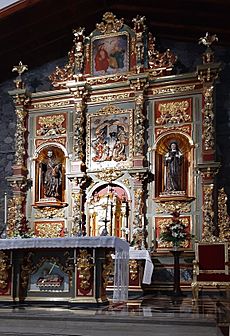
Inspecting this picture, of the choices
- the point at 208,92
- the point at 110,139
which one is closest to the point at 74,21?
the point at 110,139

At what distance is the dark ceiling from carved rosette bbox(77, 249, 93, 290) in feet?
18.5

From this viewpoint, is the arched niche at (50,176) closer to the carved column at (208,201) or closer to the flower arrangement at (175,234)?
the flower arrangement at (175,234)

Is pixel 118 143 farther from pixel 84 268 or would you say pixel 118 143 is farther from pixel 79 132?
pixel 84 268

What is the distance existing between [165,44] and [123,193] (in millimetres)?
3552

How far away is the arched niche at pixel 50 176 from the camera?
1177 cm

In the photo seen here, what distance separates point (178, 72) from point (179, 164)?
86.5 inches

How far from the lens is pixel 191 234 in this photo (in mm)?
10625

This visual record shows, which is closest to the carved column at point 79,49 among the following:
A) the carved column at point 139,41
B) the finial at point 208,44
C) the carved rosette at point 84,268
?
the carved column at point 139,41

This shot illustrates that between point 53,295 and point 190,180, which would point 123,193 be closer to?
point 190,180

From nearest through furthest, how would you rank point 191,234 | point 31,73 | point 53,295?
point 53,295 → point 191,234 → point 31,73

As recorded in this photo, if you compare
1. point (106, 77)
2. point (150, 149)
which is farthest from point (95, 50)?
point (150, 149)

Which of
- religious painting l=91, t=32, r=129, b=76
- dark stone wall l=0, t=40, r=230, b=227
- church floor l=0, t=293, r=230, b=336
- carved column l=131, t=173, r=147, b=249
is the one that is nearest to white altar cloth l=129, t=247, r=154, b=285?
carved column l=131, t=173, r=147, b=249

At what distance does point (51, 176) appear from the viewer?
11.9 m

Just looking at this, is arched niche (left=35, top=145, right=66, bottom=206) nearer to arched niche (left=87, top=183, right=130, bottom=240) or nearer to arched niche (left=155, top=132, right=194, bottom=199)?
arched niche (left=87, top=183, right=130, bottom=240)
